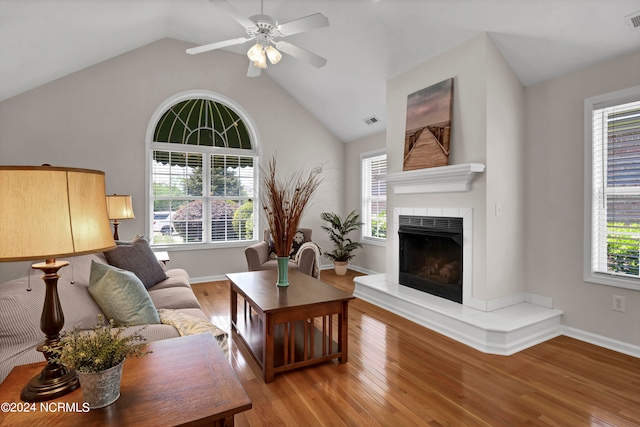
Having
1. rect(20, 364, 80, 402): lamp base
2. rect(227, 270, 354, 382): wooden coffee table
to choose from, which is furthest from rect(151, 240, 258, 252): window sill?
rect(20, 364, 80, 402): lamp base

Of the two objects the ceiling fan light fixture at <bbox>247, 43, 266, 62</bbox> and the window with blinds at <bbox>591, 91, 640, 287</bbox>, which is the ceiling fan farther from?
the window with blinds at <bbox>591, 91, 640, 287</bbox>

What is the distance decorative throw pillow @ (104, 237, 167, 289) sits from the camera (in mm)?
2736

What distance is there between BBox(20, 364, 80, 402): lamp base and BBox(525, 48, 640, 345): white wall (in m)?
3.77

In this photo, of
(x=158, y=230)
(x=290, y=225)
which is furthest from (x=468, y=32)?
(x=158, y=230)

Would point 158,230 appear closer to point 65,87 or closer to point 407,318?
point 65,87

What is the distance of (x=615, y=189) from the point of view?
2898 millimetres

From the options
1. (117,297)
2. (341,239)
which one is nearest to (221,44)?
(117,297)

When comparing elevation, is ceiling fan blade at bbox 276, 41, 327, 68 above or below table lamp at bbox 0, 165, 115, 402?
above

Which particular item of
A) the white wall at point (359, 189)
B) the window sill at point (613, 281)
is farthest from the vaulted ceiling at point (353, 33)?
the window sill at point (613, 281)

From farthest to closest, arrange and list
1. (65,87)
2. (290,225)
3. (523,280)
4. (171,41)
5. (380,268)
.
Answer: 1. (380,268)
2. (171,41)
3. (65,87)
4. (523,280)
5. (290,225)

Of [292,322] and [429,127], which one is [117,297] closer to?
[292,322]

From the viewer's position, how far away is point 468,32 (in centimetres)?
322

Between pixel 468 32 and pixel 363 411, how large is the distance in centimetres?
340

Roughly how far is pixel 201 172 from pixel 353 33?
10.1 feet
